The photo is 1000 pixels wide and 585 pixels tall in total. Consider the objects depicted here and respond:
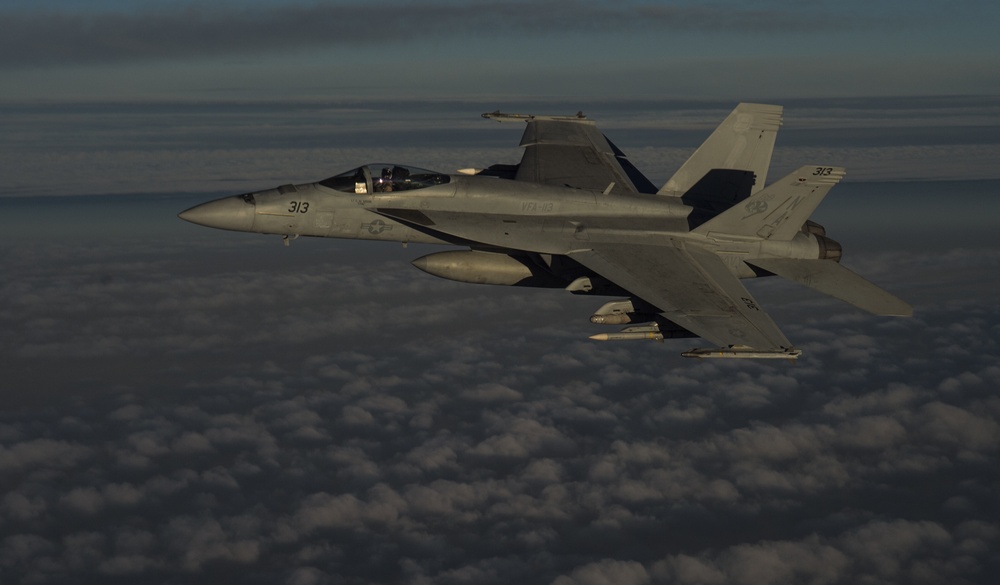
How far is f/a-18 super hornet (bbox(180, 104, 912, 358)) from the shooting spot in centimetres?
2734

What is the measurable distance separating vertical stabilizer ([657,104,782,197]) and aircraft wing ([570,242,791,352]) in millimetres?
5992

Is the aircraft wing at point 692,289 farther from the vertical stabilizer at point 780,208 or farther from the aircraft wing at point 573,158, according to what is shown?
the aircraft wing at point 573,158

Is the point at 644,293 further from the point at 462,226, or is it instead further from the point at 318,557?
the point at 318,557

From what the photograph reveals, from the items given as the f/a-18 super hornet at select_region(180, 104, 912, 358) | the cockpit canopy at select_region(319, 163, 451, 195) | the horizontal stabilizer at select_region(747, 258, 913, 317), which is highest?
the cockpit canopy at select_region(319, 163, 451, 195)

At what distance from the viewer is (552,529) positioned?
14938 centimetres

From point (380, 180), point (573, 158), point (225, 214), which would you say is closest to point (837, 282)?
point (573, 158)

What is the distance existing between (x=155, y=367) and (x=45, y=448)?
30433 millimetres

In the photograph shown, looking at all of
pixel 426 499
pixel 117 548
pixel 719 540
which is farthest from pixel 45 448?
pixel 719 540

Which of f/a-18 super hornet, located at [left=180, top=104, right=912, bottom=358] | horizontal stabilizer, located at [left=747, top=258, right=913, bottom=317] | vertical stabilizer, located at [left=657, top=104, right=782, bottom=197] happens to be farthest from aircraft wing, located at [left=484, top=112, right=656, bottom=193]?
horizontal stabilizer, located at [left=747, top=258, right=913, bottom=317]

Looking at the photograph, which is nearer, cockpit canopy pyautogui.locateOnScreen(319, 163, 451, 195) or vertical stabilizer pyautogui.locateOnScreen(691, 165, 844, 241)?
cockpit canopy pyautogui.locateOnScreen(319, 163, 451, 195)

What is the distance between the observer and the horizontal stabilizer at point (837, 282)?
89.5 feet

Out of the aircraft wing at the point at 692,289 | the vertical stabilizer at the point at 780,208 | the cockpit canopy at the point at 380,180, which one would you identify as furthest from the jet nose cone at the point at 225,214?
the vertical stabilizer at the point at 780,208

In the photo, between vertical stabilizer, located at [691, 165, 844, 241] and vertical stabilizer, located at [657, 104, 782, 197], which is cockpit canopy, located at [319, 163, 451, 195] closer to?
vertical stabilizer, located at [691, 165, 844, 241]

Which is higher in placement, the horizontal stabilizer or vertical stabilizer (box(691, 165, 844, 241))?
vertical stabilizer (box(691, 165, 844, 241))
